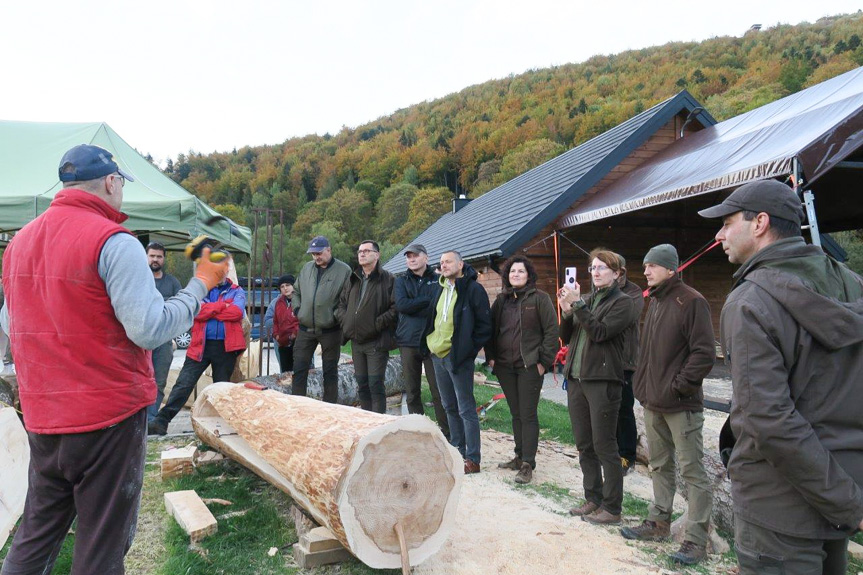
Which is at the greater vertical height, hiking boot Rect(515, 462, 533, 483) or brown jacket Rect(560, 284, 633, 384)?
brown jacket Rect(560, 284, 633, 384)

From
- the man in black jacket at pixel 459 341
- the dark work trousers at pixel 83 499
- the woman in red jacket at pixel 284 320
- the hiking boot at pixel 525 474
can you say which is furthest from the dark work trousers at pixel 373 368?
the dark work trousers at pixel 83 499

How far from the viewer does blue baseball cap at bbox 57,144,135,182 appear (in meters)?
2.08

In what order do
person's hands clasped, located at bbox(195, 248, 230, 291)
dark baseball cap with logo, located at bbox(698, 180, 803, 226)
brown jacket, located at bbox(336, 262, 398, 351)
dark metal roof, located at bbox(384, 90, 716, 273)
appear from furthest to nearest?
dark metal roof, located at bbox(384, 90, 716, 273), brown jacket, located at bbox(336, 262, 398, 351), person's hands clasped, located at bbox(195, 248, 230, 291), dark baseball cap with logo, located at bbox(698, 180, 803, 226)

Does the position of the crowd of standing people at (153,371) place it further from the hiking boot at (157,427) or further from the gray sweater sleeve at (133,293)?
the hiking boot at (157,427)

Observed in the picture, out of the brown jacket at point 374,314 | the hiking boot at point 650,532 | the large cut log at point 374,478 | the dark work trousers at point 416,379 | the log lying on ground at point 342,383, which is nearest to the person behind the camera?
the large cut log at point 374,478

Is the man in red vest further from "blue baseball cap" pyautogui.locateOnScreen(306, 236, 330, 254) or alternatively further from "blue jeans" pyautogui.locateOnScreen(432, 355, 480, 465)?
"blue baseball cap" pyautogui.locateOnScreen(306, 236, 330, 254)

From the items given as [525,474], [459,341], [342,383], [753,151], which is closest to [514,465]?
[525,474]

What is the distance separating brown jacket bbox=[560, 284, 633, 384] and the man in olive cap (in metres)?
0.16

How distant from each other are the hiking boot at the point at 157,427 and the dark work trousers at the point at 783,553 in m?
5.02

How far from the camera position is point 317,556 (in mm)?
2865

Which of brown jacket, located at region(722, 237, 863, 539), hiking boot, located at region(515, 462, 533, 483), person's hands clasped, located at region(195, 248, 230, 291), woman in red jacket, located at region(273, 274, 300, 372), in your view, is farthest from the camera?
woman in red jacket, located at region(273, 274, 300, 372)

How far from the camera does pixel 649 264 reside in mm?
3465

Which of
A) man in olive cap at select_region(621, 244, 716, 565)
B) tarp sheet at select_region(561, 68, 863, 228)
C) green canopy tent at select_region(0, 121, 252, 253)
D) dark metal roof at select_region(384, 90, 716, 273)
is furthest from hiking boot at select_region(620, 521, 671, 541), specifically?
dark metal roof at select_region(384, 90, 716, 273)

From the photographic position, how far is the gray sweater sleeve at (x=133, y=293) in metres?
1.95
